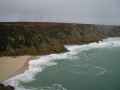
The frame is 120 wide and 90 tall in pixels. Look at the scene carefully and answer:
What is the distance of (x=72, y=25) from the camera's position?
3.15m

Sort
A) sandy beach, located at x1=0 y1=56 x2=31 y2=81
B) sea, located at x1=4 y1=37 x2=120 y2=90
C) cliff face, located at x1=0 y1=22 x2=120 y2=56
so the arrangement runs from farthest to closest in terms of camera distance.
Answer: cliff face, located at x1=0 y1=22 x2=120 y2=56 → sandy beach, located at x1=0 y1=56 x2=31 y2=81 → sea, located at x1=4 y1=37 x2=120 y2=90

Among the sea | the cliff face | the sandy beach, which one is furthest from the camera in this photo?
the cliff face

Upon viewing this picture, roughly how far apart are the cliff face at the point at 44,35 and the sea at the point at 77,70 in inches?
3.4

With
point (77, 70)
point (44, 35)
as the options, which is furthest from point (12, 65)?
point (77, 70)

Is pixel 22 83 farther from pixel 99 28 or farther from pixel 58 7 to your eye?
pixel 99 28

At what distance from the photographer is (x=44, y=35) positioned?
10.2 ft

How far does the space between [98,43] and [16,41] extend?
1076 millimetres

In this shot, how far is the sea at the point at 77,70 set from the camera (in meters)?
2.74

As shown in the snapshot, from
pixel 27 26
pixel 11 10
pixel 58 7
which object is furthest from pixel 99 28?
pixel 11 10

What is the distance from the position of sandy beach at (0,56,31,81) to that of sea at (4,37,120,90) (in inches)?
2.5

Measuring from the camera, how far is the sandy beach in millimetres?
2855

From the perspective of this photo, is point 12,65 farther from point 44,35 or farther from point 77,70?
point 77,70

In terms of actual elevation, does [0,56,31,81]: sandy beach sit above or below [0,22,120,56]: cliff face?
below

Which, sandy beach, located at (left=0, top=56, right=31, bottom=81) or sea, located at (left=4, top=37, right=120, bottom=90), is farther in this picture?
sandy beach, located at (left=0, top=56, right=31, bottom=81)
